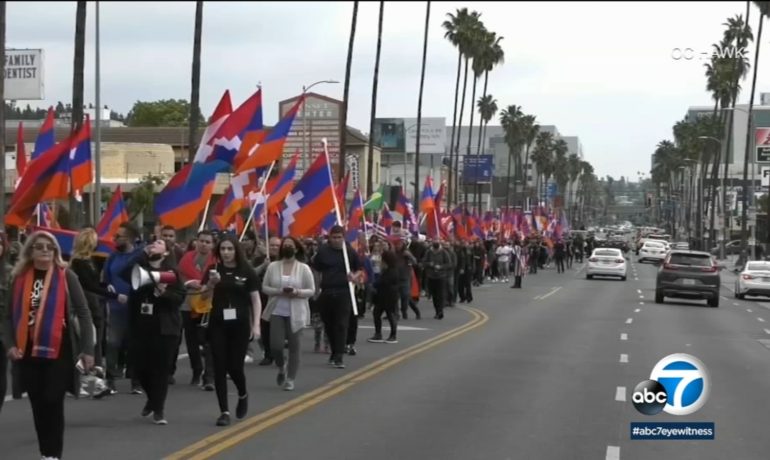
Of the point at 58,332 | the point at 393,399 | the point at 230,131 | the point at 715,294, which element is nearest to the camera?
the point at 58,332

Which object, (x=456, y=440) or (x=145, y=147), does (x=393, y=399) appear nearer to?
(x=456, y=440)

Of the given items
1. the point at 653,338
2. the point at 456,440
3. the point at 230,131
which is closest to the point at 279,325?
the point at 456,440

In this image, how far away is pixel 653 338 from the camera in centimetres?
2244

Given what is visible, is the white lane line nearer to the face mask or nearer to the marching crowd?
the marching crowd

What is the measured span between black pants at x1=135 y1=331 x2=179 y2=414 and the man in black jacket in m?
4.71

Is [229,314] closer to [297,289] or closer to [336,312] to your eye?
[297,289]

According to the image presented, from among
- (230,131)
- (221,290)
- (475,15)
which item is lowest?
(221,290)

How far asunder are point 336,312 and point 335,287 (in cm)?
32

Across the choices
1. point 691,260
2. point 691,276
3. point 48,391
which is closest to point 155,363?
point 48,391

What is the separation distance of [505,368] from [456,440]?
6085mm

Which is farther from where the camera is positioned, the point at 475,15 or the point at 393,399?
the point at 475,15

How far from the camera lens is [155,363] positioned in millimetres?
11055

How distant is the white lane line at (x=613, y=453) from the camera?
9952 millimetres

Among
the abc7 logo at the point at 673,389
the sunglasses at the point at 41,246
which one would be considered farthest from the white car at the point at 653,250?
the sunglasses at the point at 41,246
